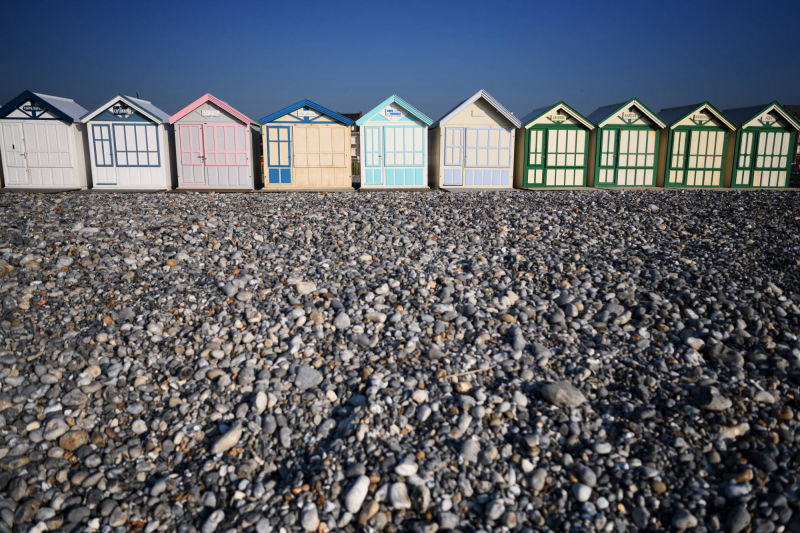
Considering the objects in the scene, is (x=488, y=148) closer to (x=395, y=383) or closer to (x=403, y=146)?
(x=403, y=146)

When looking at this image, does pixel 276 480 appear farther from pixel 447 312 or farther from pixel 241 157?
pixel 241 157

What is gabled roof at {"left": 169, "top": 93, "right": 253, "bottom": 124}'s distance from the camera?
14.6 metres

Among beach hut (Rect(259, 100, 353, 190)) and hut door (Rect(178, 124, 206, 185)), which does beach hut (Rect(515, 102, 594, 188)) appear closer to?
beach hut (Rect(259, 100, 353, 190))

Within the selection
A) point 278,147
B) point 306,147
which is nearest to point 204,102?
point 278,147

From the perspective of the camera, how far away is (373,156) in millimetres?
15539

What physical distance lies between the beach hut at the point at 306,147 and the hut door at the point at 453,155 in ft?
9.11

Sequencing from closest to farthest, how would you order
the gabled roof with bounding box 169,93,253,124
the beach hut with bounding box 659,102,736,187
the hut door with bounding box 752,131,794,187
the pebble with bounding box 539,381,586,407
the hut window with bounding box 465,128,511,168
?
1. the pebble with bounding box 539,381,586,407
2. the gabled roof with bounding box 169,93,253,124
3. the hut window with bounding box 465,128,511,168
4. the beach hut with bounding box 659,102,736,187
5. the hut door with bounding box 752,131,794,187

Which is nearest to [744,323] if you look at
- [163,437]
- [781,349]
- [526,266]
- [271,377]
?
[781,349]

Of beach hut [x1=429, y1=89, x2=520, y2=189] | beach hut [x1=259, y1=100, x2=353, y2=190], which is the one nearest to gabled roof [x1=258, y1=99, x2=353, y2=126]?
beach hut [x1=259, y1=100, x2=353, y2=190]

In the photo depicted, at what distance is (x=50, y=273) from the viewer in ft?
20.5

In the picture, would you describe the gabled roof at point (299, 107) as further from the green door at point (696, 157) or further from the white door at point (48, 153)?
the green door at point (696, 157)

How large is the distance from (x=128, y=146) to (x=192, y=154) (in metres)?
1.80

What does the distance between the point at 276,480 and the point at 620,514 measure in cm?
215

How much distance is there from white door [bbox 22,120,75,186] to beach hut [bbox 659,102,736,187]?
1719cm
